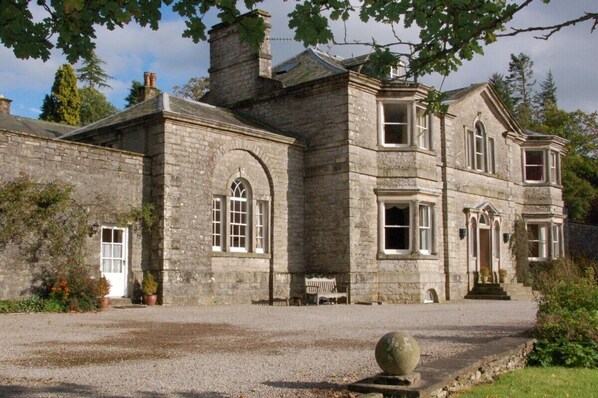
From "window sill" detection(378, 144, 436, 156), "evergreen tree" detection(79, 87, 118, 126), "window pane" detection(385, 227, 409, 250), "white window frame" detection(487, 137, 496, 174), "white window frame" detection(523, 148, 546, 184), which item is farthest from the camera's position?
"evergreen tree" detection(79, 87, 118, 126)

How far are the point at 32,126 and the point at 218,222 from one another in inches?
332

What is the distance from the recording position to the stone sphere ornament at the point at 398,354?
6605 mm

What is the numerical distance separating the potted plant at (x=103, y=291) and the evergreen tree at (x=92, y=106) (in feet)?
105

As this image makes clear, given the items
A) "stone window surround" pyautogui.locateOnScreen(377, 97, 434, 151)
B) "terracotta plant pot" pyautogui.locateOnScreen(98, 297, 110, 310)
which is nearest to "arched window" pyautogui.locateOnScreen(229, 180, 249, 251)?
"terracotta plant pot" pyautogui.locateOnScreen(98, 297, 110, 310)

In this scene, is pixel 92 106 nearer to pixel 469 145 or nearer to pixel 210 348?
pixel 469 145

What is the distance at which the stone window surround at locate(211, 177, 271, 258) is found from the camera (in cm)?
2014

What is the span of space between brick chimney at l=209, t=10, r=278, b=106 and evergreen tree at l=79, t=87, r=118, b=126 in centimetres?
2384

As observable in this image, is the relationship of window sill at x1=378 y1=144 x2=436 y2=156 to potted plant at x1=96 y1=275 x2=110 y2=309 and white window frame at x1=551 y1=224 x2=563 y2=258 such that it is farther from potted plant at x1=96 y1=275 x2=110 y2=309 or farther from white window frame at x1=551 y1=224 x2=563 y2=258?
white window frame at x1=551 y1=224 x2=563 y2=258

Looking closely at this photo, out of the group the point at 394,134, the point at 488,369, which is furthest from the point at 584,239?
the point at 488,369

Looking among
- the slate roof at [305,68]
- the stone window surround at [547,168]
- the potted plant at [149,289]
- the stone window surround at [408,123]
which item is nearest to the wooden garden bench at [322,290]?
the potted plant at [149,289]

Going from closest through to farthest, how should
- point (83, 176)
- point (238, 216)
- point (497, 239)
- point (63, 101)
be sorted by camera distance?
1. point (83, 176)
2. point (238, 216)
3. point (497, 239)
4. point (63, 101)

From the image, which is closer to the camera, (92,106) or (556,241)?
(556,241)

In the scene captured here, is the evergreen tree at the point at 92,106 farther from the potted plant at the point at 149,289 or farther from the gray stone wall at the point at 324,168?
the potted plant at the point at 149,289

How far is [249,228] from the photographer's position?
21047mm
